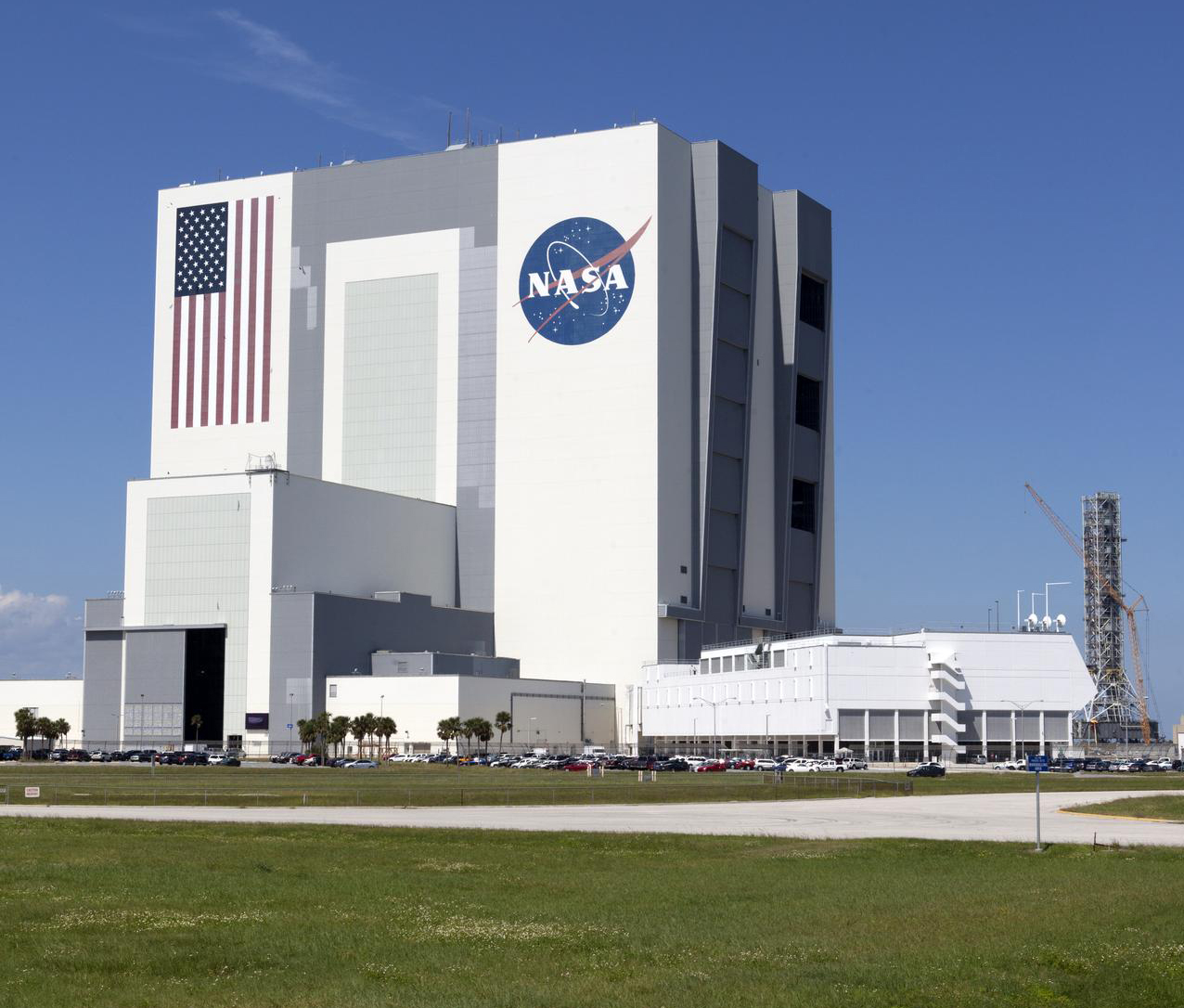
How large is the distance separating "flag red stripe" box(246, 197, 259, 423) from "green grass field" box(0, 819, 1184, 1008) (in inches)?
5434

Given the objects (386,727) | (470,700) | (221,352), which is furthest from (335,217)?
(386,727)

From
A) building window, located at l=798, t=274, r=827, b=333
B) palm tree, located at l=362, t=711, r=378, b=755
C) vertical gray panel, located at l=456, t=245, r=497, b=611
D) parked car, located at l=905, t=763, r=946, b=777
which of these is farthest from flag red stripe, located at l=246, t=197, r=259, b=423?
parked car, located at l=905, t=763, r=946, b=777

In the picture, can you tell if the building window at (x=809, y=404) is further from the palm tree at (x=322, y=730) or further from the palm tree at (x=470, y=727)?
the palm tree at (x=322, y=730)

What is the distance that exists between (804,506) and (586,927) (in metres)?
159

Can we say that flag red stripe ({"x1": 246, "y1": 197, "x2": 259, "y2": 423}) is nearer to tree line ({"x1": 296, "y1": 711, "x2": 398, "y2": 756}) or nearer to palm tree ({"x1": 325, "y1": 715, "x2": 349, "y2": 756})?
tree line ({"x1": 296, "y1": 711, "x2": 398, "y2": 756})

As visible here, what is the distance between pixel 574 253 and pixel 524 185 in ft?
35.0

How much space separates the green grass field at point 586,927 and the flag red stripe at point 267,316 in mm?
136871

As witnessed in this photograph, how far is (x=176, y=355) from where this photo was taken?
597 ft

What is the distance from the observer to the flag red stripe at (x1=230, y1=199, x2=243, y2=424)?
180m

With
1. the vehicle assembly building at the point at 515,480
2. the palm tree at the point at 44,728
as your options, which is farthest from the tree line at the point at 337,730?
the palm tree at the point at 44,728

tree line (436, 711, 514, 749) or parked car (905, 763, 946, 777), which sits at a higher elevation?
tree line (436, 711, 514, 749)

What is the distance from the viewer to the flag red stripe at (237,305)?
180 meters

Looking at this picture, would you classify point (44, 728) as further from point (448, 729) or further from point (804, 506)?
point (804, 506)

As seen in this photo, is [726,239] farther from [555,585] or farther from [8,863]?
[8,863]
